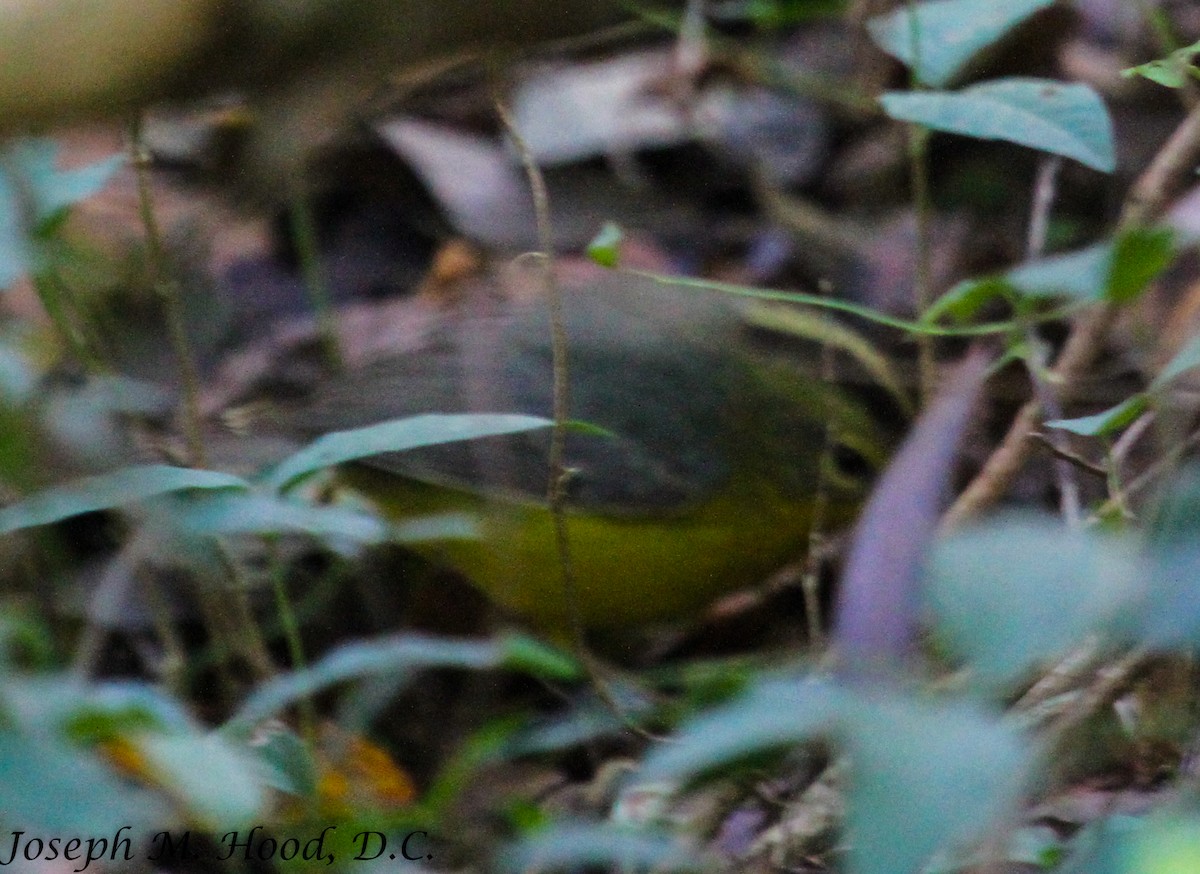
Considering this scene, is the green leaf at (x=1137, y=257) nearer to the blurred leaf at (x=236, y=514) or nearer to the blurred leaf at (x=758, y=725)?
the blurred leaf at (x=758, y=725)

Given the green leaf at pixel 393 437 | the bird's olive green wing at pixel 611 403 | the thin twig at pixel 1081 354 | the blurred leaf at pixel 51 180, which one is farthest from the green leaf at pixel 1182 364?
the bird's olive green wing at pixel 611 403

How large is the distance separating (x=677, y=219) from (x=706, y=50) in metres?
0.62

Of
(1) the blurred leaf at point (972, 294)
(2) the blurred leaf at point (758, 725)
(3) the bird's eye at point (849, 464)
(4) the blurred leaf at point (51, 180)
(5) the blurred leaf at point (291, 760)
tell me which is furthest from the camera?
(3) the bird's eye at point (849, 464)

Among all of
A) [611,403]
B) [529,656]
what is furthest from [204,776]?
[611,403]

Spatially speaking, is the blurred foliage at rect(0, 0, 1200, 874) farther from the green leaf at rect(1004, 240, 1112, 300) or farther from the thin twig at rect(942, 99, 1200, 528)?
the thin twig at rect(942, 99, 1200, 528)

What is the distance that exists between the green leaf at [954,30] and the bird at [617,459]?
0.80 meters

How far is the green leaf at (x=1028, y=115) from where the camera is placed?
1304 millimetres

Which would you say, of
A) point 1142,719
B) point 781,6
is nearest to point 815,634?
point 1142,719

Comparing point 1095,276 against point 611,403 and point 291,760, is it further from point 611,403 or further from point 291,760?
point 611,403

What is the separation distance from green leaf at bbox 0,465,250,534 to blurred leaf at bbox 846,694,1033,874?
24.6 inches

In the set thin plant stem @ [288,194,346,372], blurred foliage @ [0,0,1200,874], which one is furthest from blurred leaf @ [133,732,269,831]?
thin plant stem @ [288,194,346,372]

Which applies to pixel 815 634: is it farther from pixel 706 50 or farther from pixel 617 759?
pixel 706 50

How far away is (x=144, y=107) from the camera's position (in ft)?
2.62

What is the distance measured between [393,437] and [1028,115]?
69cm
